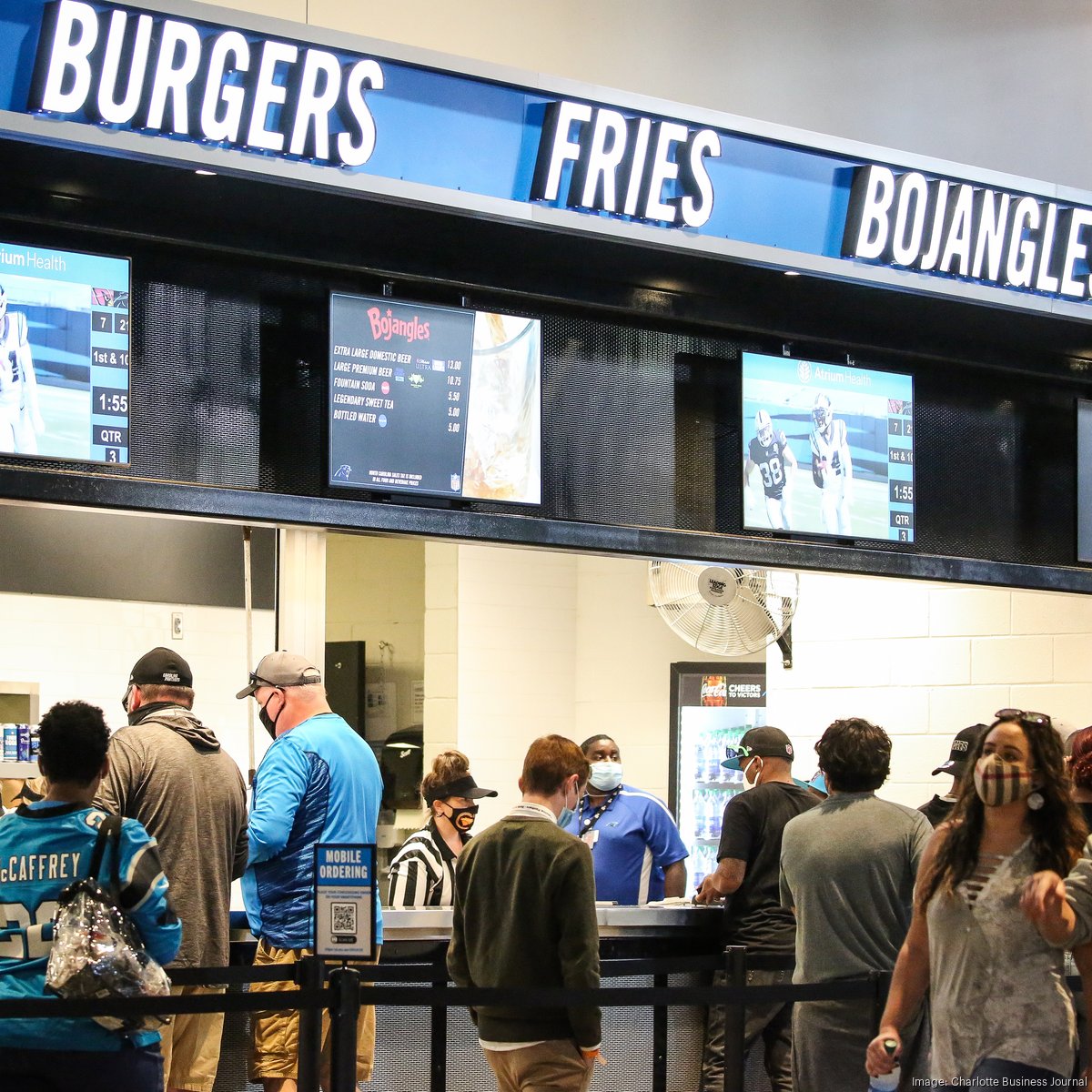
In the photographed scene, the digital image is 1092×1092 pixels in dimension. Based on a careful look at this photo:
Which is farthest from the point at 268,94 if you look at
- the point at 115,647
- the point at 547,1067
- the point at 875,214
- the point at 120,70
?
the point at 115,647

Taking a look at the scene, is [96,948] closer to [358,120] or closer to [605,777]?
[358,120]

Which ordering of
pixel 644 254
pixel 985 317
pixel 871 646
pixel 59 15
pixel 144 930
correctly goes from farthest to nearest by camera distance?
pixel 871 646, pixel 985 317, pixel 644 254, pixel 59 15, pixel 144 930

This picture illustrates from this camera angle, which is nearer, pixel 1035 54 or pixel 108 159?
pixel 108 159

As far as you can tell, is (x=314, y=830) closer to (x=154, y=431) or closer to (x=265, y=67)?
Answer: (x=154, y=431)

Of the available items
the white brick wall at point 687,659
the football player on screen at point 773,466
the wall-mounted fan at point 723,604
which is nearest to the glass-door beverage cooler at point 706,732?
the white brick wall at point 687,659

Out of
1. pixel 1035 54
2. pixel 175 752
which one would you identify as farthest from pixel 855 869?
pixel 1035 54

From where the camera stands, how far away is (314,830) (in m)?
4.84

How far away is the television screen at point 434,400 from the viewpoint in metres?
5.14

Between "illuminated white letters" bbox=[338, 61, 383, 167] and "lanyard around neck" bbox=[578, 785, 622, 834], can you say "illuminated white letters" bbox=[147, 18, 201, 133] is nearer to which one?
"illuminated white letters" bbox=[338, 61, 383, 167]

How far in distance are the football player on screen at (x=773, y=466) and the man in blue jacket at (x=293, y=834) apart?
1.83 meters

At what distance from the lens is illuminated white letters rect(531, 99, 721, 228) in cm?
520

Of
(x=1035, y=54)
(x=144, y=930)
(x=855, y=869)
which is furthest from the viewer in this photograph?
(x=1035, y=54)

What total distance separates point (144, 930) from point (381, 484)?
195cm

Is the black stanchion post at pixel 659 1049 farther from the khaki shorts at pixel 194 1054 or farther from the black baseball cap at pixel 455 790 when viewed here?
the black baseball cap at pixel 455 790
